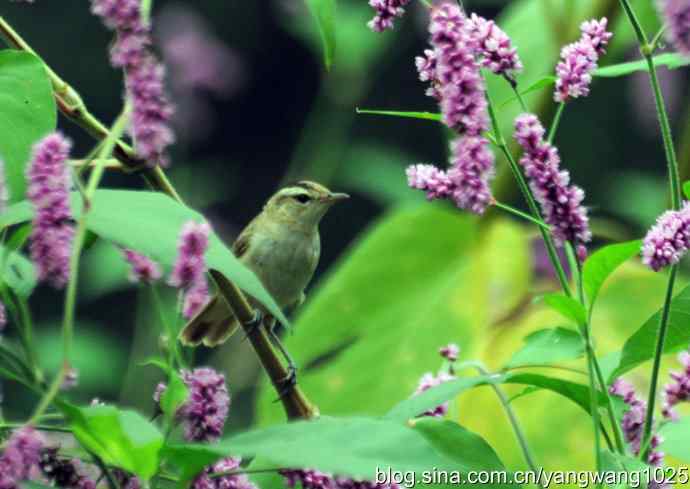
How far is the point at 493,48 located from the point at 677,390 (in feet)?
1.09

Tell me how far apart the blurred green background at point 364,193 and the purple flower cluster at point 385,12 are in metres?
0.23

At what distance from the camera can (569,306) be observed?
1.03m

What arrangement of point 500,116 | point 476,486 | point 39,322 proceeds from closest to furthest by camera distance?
point 476,486
point 500,116
point 39,322

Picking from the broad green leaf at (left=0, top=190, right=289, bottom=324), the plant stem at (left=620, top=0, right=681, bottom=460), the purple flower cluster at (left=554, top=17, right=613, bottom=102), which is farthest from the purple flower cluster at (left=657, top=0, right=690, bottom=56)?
the broad green leaf at (left=0, top=190, right=289, bottom=324)

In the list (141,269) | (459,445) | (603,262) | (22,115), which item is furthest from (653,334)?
(22,115)

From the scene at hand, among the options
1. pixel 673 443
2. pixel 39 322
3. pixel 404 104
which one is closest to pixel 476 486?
pixel 673 443

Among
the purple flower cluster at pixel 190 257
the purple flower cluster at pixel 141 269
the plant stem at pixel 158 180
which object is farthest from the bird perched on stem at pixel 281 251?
the purple flower cluster at pixel 190 257

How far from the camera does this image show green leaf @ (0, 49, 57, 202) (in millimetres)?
976

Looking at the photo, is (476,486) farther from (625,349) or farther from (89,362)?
(89,362)

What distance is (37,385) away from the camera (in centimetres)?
87

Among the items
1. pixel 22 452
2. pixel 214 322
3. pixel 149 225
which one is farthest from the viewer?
pixel 214 322

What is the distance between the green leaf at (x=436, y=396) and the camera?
0.96 metres

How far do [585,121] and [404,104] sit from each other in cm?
85

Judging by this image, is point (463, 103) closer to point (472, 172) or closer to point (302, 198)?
point (472, 172)
